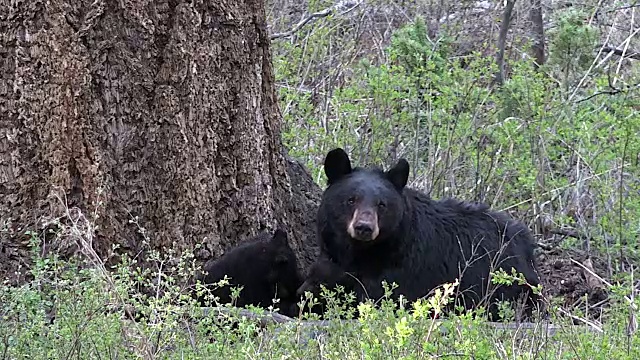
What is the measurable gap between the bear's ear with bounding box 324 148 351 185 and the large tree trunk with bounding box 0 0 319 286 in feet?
1.87

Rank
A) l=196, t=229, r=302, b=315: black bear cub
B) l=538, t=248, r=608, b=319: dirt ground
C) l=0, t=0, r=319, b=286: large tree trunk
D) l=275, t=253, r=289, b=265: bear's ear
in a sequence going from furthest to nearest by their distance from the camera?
l=538, t=248, r=608, b=319: dirt ground → l=275, t=253, r=289, b=265: bear's ear → l=196, t=229, r=302, b=315: black bear cub → l=0, t=0, r=319, b=286: large tree trunk

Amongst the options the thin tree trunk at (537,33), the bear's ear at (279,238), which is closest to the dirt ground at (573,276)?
the bear's ear at (279,238)

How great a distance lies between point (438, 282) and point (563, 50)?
130 inches

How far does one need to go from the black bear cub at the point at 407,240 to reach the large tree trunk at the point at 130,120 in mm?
618

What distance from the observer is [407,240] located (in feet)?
22.6

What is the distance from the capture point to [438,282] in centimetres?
686

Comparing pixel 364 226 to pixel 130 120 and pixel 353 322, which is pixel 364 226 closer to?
pixel 130 120

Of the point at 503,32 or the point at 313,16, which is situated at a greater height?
the point at 313,16

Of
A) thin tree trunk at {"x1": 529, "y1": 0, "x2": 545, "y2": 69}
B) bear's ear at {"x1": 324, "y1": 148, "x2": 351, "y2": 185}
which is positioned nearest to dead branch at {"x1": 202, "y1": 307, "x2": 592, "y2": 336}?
bear's ear at {"x1": 324, "y1": 148, "x2": 351, "y2": 185}

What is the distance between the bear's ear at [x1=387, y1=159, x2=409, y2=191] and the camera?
6945 millimetres

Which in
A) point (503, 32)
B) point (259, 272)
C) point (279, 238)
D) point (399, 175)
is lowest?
point (259, 272)

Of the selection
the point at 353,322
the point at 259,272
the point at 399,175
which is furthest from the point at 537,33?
the point at 353,322

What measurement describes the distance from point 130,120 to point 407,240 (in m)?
1.93

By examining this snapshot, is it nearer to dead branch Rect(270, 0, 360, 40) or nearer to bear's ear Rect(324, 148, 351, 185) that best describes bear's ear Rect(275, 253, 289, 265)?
bear's ear Rect(324, 148, 351, 185)
